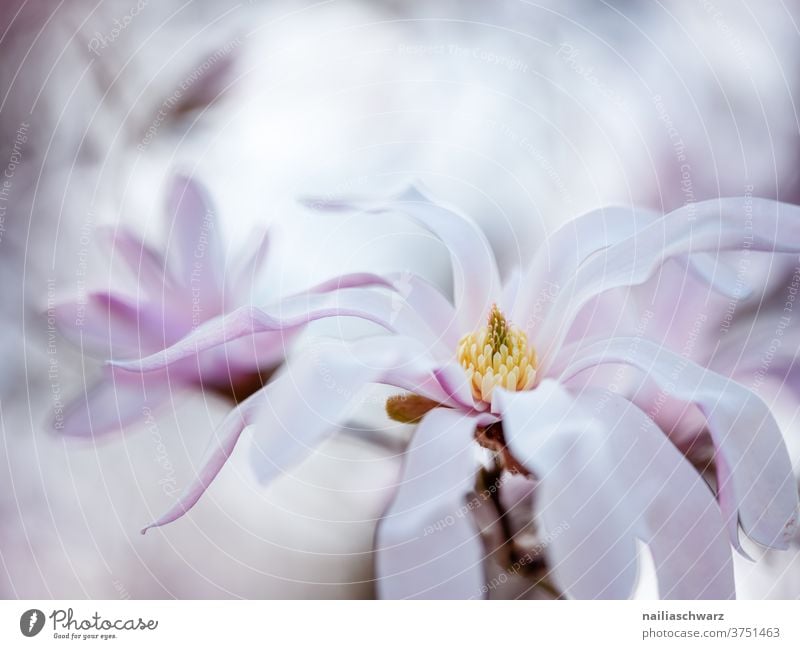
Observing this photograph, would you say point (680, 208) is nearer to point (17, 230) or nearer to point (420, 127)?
point (420, 127)

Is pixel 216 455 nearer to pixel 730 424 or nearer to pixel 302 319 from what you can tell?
pixel 302 319

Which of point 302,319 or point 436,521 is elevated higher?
point 302,319

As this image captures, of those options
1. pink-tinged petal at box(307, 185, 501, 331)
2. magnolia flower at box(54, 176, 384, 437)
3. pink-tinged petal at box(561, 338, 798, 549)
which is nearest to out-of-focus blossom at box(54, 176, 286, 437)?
magnolia flower at box(54, 176, 384, 437)

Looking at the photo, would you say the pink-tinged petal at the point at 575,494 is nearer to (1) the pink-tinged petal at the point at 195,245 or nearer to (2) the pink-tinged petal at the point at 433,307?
(2) the pink-tinged petal at the point at 433,307

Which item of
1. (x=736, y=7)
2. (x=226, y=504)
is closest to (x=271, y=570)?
(x=226, y=504)

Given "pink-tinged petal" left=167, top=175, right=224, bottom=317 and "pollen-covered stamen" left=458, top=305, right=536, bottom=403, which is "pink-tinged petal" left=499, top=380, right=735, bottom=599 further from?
"pink-tinged petal" left=167, top=175, right=224, bottom=317

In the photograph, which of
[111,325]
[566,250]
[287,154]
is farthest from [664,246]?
[111,325]
